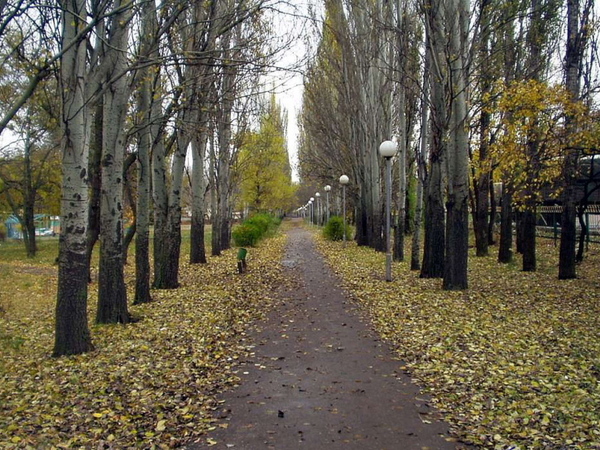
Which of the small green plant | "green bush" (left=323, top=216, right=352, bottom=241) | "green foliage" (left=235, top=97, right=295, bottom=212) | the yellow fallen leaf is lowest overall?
the yellow fallen leaf

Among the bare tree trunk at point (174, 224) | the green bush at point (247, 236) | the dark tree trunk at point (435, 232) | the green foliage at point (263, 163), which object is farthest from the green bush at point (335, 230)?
the bare tree trunk at point (174, 224)

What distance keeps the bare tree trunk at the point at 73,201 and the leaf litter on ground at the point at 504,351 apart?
13.3 ft

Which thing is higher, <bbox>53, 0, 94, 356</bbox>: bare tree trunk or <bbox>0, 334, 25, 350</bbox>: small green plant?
<bbox>53, 0, 94, 356</bbox>: bare tree trunk

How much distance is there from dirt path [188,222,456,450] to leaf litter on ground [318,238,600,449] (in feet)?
1.03

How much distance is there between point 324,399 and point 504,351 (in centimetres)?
257

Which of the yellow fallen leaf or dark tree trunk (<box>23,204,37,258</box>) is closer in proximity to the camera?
the yellow fallen leaf

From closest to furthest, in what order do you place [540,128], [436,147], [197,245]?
[540,128], [436,147], [197,245]

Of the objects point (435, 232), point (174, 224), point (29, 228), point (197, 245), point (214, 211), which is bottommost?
point (197, 245)

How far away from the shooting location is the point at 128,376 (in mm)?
5438

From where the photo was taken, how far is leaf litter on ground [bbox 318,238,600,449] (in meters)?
4.17

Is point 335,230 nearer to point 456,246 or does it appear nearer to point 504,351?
point 456,246

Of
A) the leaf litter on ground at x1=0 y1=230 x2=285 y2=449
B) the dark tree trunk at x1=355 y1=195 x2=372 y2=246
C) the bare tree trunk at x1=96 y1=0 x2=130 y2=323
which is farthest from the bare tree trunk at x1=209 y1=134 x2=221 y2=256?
the bare tree trunk at x1=96 y1=0 x2=130 y2=323

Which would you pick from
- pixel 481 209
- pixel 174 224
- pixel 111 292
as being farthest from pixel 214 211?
pixel 111 292

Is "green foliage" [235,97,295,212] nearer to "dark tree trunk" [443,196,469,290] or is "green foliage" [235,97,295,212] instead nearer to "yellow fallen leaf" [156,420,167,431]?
"dark tree trunk" [443,196,469,290]
